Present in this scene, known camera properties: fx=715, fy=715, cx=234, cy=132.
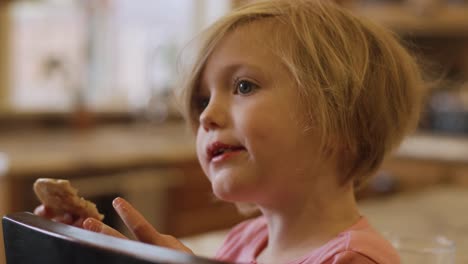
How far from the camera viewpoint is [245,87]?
0.73 metres

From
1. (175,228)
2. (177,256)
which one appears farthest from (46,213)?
(175,228)

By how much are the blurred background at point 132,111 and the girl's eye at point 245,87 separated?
1075 millimetres

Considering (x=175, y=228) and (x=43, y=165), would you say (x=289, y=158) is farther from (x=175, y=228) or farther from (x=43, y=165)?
(x=175, y=228)

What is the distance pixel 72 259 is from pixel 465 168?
2.60 m

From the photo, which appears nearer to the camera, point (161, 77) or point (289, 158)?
point (289, 158)

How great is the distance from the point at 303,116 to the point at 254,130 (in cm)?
5

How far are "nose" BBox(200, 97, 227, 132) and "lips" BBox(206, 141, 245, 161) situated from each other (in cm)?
2

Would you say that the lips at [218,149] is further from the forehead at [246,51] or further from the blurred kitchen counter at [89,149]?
the blurred kitchen counter at [89,149]

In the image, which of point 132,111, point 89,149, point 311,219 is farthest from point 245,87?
point 132,111

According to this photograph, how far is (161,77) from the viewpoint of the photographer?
373cm

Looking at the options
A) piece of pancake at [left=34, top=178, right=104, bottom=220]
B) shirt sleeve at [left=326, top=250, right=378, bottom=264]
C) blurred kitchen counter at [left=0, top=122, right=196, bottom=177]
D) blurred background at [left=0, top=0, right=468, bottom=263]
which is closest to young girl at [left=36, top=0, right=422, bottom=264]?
shirt sleeve at [left=326, top=250, right=378, bottom=264]

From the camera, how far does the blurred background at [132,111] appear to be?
2.47m

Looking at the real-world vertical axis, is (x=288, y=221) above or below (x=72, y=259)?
below

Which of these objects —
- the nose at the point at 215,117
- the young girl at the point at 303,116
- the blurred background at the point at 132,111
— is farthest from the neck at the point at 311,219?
the blurred background at the point at 132,111
